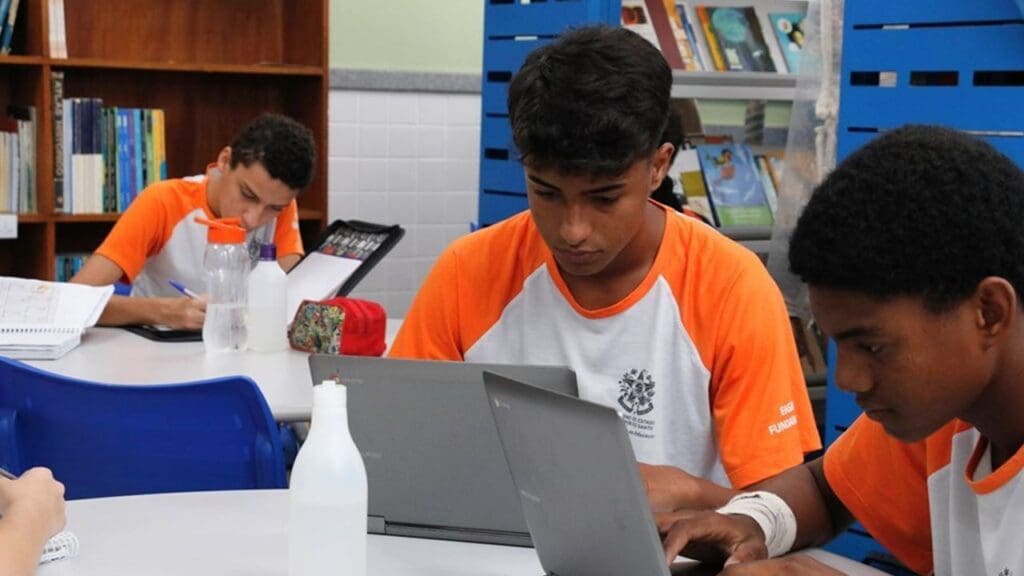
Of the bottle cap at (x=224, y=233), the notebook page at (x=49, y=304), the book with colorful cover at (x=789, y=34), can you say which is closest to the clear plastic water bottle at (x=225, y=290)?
the bottle cap at (x=224, y=233)

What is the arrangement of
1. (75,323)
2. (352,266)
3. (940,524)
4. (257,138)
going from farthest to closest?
(257,138) → (352,266) → (75,323) → (940,524)

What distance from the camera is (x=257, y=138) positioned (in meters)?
3.33

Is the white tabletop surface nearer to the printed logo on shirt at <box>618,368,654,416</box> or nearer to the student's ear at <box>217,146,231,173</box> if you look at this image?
the printed logo on shirt at <box>618,368,654,416</box>

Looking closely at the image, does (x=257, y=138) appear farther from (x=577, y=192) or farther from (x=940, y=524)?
(x=940, y=524)

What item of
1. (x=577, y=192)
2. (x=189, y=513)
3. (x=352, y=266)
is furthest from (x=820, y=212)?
(x=352, y=266)

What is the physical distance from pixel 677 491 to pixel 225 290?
61.6 inches

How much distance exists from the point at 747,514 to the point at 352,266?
1652 mm

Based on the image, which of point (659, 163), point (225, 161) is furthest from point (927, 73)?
point (225, 161)

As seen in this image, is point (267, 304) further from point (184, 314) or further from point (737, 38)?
point (737, 38)

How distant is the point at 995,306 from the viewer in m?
1.19

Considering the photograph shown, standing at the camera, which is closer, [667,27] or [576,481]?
[576,481]

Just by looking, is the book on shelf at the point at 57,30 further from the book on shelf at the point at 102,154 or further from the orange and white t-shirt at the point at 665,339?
the orange and white t-shirt at the point at 665,339

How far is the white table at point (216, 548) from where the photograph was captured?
1.44m

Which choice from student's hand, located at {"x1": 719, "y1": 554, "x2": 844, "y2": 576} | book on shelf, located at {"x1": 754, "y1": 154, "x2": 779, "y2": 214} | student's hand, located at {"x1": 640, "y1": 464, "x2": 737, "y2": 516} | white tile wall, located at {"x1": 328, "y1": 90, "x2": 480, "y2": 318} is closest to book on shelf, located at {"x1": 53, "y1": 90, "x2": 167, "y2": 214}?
white tile wall, located at {"x1": 328, "y1": 90, "x2": 480, "y2": 318}
